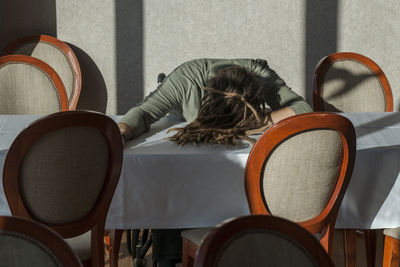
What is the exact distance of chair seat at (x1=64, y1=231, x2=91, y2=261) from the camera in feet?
5.82

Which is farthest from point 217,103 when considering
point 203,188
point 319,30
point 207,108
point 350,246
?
point 319,30

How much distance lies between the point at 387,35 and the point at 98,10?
1943 mm

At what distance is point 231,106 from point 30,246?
1.35 metres

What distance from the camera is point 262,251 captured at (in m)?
0.86

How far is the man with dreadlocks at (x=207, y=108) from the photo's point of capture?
2.04 metres

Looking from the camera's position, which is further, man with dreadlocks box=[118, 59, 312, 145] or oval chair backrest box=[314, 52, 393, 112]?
oval chair backrest box=[314, 52, 393, 112]

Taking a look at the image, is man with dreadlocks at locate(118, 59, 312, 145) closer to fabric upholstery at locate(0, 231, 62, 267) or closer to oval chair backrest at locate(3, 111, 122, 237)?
oval chair backrest at locate(3, 111, 122, 237)

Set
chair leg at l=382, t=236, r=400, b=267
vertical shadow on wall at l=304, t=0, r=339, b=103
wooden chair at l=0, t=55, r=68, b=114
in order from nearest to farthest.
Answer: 1. chair leg at l=382, t=236, r=400, b=267
2. wooden chair at l=0, t=55, r=68, b=114
3. vertical shadow on wall at l=304, t=0, r=339, b=103

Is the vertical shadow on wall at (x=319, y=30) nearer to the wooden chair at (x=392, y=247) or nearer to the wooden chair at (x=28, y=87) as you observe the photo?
the wooden chair at (x=28, y=87)

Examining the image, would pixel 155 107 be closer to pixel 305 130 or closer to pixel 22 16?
pixel 305 130

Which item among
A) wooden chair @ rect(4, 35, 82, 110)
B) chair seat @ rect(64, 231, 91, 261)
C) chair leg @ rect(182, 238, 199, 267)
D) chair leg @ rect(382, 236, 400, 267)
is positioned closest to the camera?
chair seat @ rect(64, 231, 91, 261)

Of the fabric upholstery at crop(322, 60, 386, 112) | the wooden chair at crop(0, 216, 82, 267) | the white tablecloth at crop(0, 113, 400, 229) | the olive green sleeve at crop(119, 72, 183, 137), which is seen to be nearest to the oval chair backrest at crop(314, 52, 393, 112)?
the fabric upholstery at crop(322, 60, 386, 112)

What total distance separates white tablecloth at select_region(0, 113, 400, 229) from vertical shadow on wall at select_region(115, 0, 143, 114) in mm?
2113

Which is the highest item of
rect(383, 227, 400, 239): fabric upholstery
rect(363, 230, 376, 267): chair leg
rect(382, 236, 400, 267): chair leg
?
rect(383, 227, 400, 239): fabric upholstery
